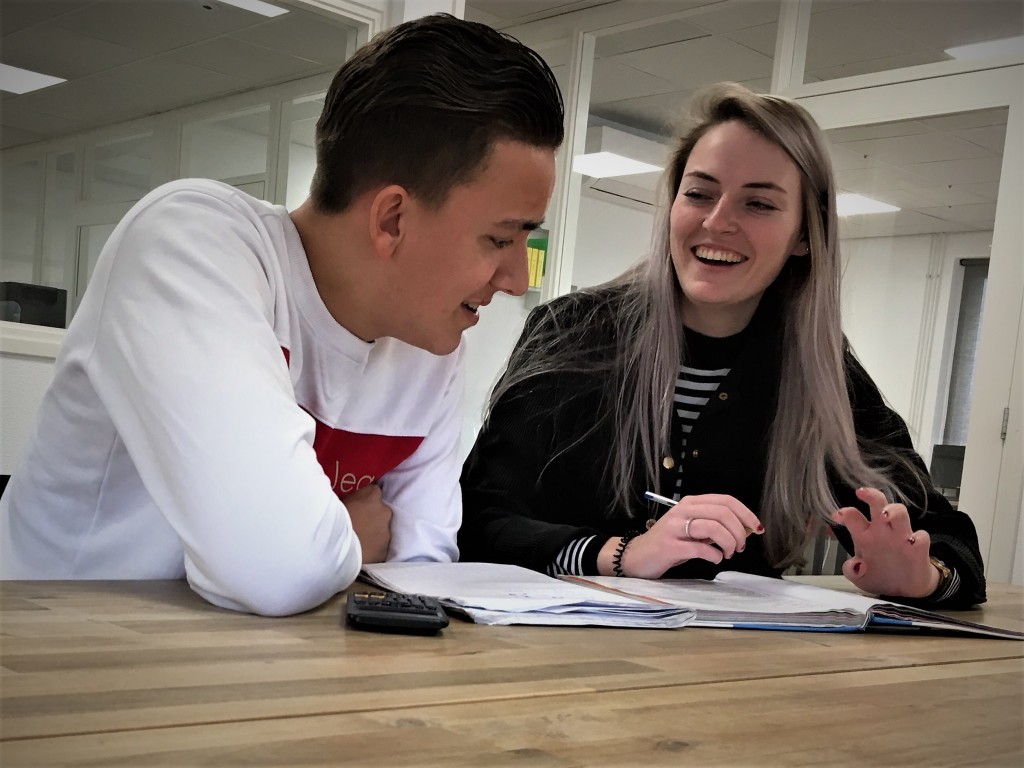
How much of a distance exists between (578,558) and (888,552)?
0.43 meters

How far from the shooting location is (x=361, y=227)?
122 cm

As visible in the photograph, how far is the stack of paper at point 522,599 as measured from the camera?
3.07 ft

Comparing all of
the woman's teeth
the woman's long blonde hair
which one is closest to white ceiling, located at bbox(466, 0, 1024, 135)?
the woman's long blonde hair

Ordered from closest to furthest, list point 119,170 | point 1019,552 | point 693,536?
point 693,536 → point 1019,552 → point 119,170

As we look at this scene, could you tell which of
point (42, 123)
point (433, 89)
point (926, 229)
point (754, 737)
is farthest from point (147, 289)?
point (926, 229)

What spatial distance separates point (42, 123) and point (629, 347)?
113 inches

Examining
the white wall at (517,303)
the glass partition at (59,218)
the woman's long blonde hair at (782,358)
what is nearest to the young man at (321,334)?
the woman's long blonde hair at (782,358)

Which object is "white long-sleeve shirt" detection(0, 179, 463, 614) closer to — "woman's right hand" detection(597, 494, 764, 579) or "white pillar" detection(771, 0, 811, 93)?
"woman's right hand" detection(597, 494, 764, 579)

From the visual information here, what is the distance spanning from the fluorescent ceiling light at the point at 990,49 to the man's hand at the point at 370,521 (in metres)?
3.61

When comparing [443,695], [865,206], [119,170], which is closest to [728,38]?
[865,206]

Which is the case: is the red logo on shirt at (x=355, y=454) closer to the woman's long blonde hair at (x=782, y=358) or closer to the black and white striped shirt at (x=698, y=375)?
the woman's long blonde hair at (x=782, y=358)

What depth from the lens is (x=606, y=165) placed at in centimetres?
618

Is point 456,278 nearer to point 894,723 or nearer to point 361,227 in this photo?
point 361,227

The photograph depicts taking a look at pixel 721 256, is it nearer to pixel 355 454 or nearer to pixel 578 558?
pixel 578 558
